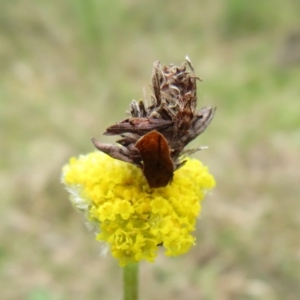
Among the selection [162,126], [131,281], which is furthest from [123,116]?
[162,126]

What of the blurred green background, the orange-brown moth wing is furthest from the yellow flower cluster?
the blurred green background

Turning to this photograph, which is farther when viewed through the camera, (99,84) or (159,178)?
(99,84)

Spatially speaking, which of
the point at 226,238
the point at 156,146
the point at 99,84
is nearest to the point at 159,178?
the point at 156,146

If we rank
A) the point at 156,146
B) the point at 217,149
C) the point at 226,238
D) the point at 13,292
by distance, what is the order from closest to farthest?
1. the point at 156,146
2. the point at 13,292
3. the point at 226,238
4. the point at 217,149

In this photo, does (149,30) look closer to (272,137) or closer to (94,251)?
(272,137)

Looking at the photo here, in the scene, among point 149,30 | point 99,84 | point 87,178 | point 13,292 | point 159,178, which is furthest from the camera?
point 149,30

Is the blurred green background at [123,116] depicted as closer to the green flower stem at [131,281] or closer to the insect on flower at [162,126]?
the green flower stem at [131,281]

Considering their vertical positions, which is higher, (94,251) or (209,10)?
(209,10)
